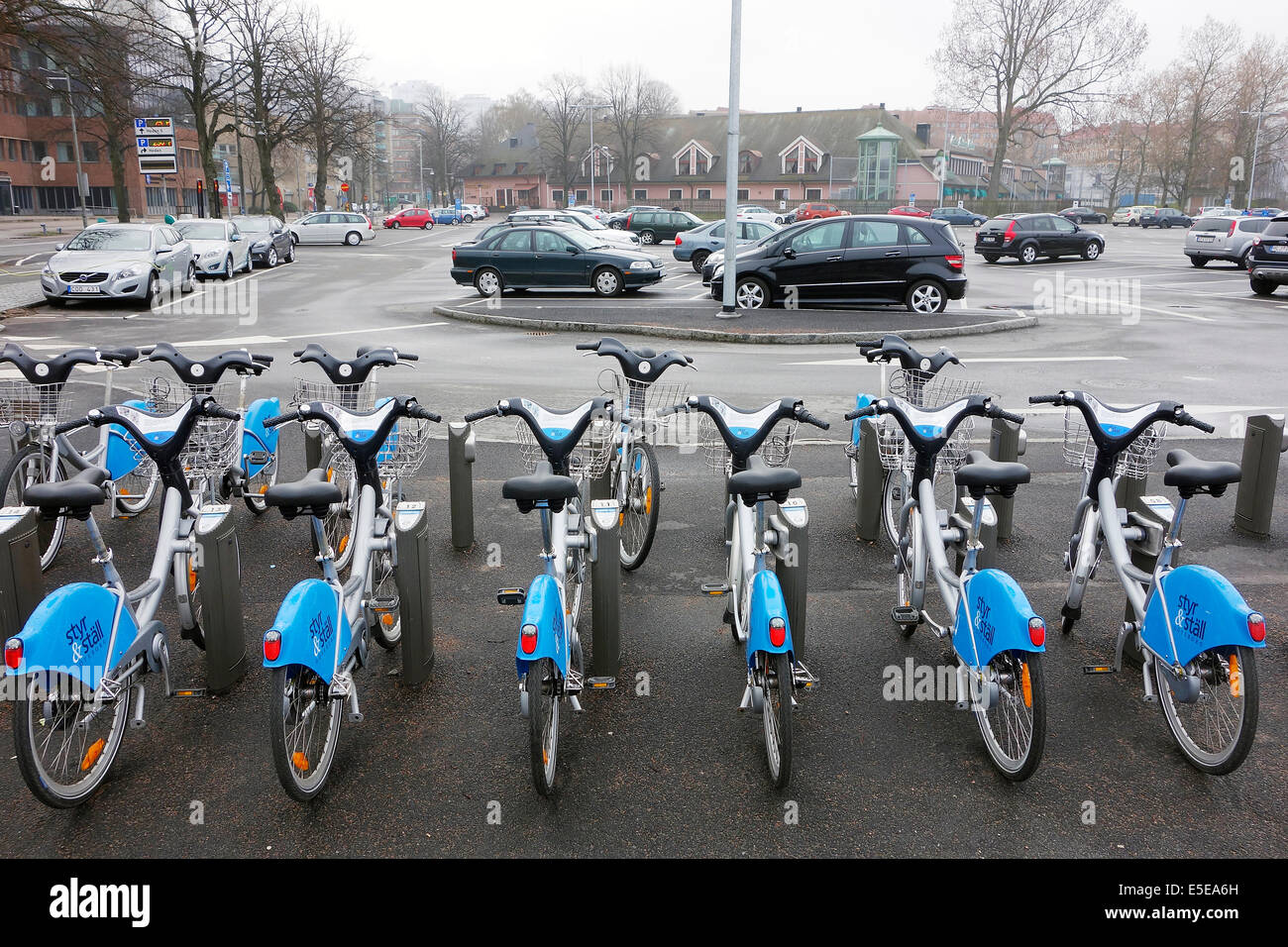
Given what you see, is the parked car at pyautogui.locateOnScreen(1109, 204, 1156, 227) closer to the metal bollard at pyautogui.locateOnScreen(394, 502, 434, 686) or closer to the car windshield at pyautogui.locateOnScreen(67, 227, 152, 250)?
the car windshield at pyautogui.locateOnScreen(67, 227, 152, 250)

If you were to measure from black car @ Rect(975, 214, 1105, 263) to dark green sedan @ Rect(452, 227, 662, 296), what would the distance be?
14.3 m

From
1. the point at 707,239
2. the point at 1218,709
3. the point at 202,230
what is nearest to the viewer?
the point at 1218,709

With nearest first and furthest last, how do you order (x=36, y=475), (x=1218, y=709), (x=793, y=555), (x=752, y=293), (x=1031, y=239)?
(x=1218, y=709), (x=793, y=555), (x=36, y=475), (x=752, y=293), (x=1031, y=239)

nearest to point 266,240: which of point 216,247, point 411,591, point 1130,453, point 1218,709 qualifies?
point 216,247

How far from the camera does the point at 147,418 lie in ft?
14.3

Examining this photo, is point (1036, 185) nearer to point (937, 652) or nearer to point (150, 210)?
point (150, 210)

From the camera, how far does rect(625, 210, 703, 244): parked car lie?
40.3m

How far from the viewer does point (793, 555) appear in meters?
4.41

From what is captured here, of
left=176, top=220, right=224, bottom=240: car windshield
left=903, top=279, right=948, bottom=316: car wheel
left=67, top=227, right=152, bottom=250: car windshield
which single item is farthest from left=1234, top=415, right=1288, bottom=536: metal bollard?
left=176, top=220, right=224, bottom=240: car windshield

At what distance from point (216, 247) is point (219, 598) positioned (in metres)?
22.4

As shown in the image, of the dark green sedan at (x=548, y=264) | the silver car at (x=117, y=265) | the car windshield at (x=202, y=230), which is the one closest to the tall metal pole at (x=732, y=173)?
the dark green sedan at (x=548, y=264)

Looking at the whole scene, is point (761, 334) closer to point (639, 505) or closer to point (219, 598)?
point (639, 505)
